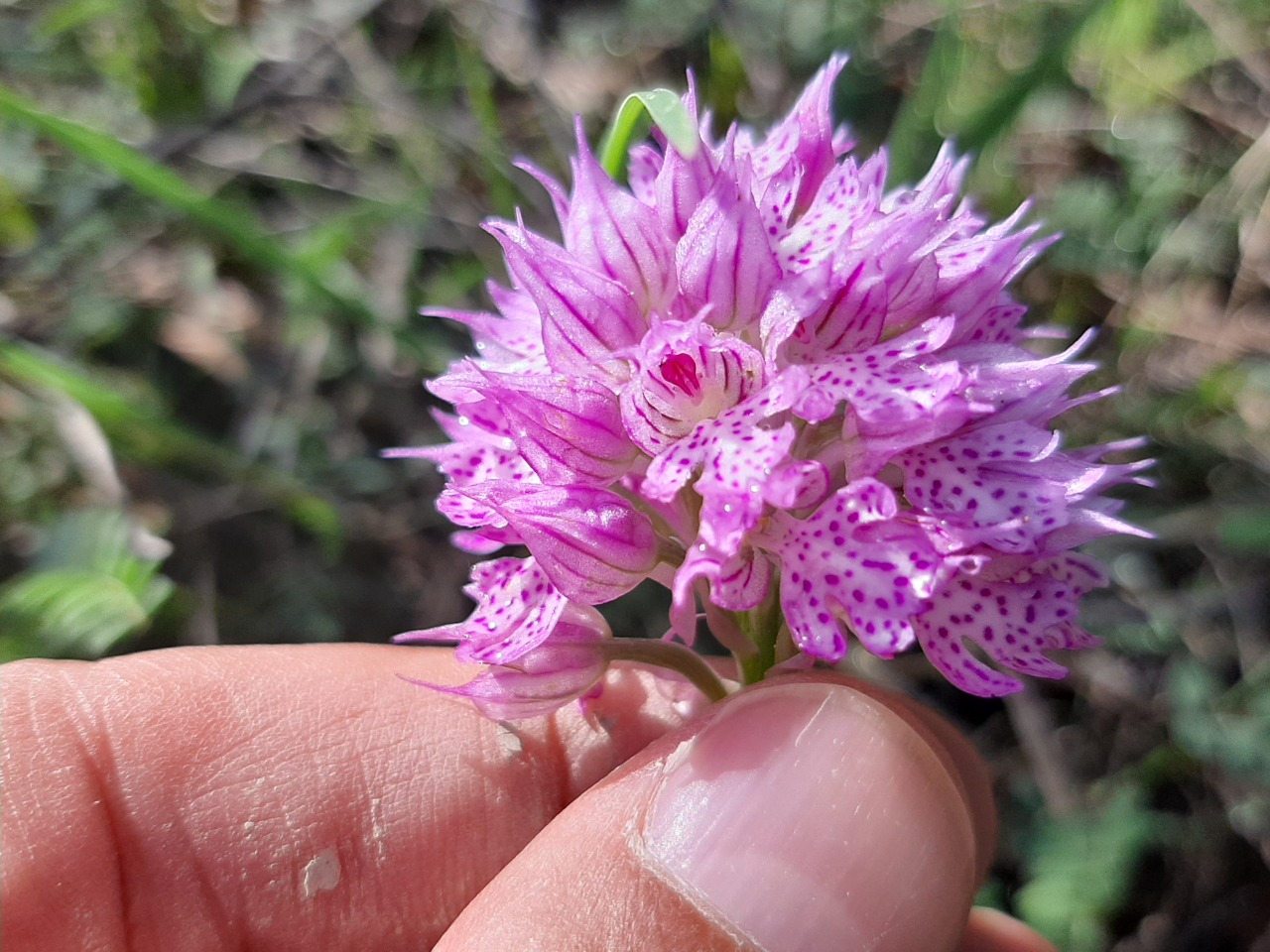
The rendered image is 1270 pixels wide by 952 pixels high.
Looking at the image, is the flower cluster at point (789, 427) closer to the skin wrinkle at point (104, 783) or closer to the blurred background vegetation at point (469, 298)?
the skin wrinkle at point (104, 783)

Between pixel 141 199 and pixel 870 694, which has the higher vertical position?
pixel 141 199

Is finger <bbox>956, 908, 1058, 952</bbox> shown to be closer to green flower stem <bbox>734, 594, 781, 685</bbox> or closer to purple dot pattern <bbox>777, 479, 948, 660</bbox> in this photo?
green flower stem <bbox>734, 594, 781, 685</bbox>

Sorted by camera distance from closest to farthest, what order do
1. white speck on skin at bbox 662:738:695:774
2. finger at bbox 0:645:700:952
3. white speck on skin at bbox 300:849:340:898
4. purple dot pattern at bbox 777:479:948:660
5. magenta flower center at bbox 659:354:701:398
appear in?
purple dot pattern at bbox 777:479:948:660, magenta flower center at bbox 659:354:701:398, white speck on skin at bbox 662:738:695:774, finger at bbox 0:645:700:952, white speck on skin at bbox 300:849:340:898

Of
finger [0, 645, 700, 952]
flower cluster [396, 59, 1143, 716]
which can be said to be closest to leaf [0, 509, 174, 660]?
finger [0, 645, 700, 952]

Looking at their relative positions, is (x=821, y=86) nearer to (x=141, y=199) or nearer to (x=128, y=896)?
(x=128, y=896)

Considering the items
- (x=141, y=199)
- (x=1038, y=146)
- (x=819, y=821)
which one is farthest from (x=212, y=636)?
(x=1038, y=146)

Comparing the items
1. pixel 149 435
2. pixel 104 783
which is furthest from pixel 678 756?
pixel 149 435

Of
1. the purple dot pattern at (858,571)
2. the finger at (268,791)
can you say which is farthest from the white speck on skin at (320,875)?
the purple dot pattern at (858,571)
